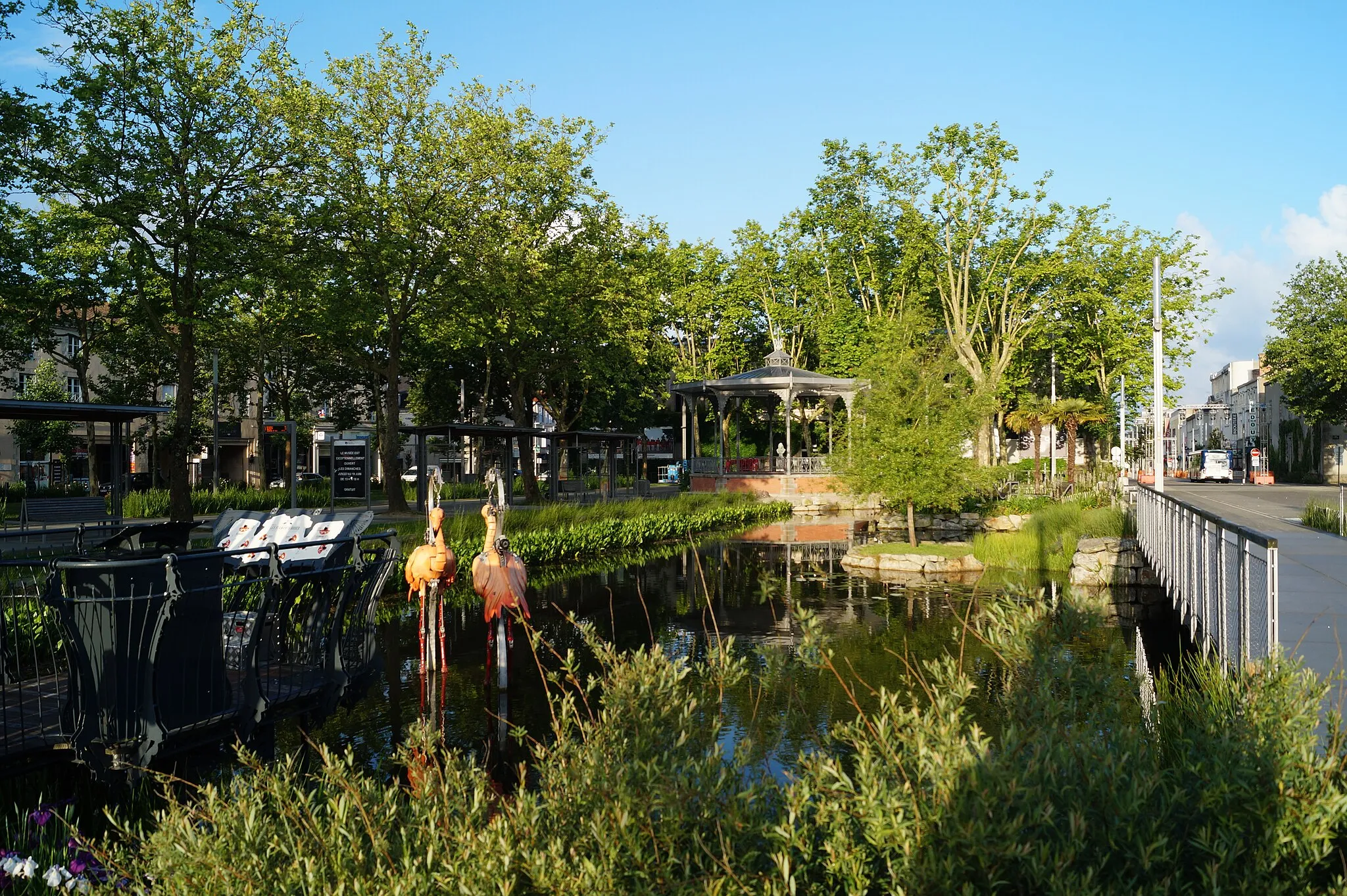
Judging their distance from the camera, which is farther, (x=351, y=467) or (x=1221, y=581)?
(x=351, y=467)

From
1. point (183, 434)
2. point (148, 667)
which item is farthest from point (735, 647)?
point (183, 434)

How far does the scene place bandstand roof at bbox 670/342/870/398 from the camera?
125 feet

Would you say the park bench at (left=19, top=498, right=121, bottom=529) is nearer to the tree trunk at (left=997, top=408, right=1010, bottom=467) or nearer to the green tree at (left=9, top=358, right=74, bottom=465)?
the green tree at (left=9, top=358, right=74, bottom=465)

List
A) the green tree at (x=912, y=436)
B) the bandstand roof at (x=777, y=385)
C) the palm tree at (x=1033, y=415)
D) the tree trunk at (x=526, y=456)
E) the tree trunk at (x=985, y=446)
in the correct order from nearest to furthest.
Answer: the green tree at (x=912, y=436), the tree trunk at (x=526, y=456), the tree trunk at (x=985, y=446), the bandstand roof at (x=777, y=385), the palm tree at (x=1033, y=415)

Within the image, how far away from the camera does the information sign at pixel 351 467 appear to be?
23.8 metres

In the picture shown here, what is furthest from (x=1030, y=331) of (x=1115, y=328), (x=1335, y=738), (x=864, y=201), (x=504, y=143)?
(x=1335, y=738)

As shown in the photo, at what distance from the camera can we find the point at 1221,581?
289 inches

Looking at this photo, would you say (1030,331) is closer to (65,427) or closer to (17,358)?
(17,358)

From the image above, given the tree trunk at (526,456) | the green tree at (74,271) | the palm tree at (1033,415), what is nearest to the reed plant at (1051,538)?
the tree trunk at (526,456)

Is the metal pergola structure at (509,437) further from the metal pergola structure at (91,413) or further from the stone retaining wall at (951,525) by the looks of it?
the stone retaining wall at (951,525)

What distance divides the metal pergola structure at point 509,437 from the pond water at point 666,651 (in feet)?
21.7

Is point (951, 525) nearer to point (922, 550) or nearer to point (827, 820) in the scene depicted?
point (922, 550)

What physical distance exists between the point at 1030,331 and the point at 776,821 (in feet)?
140

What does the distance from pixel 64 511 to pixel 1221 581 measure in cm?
1917
